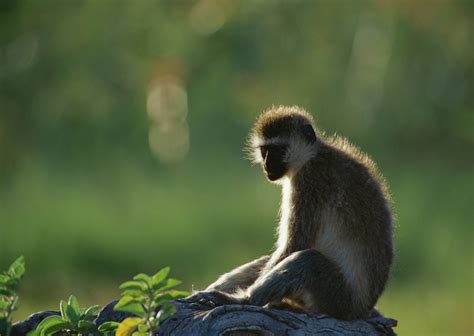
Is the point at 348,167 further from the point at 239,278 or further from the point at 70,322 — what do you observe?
the point at 70,322

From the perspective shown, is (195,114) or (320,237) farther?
(195,114)

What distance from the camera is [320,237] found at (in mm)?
6742

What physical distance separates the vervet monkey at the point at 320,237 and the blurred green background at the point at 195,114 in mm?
7837

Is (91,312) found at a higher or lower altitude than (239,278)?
lower

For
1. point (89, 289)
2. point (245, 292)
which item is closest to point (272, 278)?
point (245, 292)

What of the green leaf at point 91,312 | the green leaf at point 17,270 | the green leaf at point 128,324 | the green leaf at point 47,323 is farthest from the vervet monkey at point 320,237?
the green leaf at point 17,270

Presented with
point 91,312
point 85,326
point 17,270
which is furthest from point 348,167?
point 17,270

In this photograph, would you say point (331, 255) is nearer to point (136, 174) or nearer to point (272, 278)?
point (272, 278)

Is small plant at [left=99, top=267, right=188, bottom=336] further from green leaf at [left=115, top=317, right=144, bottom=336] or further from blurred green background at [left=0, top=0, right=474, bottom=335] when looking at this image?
blurred green background at [left=0, top=0, right=474, bottom=335]

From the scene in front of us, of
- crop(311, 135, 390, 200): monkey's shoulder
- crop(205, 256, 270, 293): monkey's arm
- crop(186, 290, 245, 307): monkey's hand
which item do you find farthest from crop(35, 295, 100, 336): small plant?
crop(311, 135, 390, 200): monkey's shoulder

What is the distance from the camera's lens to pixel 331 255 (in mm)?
6598

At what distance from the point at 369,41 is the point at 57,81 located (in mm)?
5115

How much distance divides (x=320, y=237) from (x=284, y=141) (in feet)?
2.71

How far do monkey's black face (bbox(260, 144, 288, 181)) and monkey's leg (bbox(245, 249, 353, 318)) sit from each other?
2.92 ft
